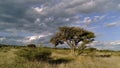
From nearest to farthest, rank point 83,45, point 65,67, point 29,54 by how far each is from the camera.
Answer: point 65,67 → point 29,54 → point 83,45

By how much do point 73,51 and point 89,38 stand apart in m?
4.66

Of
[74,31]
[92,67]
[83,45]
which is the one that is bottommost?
[92,67]

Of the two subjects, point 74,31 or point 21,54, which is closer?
point 21,54

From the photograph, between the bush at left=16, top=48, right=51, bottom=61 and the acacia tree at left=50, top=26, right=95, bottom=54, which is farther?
the acacia tree at left=50, top=26, right=95, bottom=54

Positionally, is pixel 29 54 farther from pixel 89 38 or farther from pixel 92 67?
pixel 89 38

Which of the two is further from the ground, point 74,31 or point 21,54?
point 74,31

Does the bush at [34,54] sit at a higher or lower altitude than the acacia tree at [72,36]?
lower

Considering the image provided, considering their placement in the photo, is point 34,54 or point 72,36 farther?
point 72,36

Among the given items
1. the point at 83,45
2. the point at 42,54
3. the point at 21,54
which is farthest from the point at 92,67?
the point at 83,45

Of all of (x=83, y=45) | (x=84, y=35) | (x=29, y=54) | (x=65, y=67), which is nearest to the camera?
(x=65, y=67)

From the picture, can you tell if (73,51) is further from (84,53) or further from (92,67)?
(92,67)

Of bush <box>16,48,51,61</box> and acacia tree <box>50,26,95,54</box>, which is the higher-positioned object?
acacia tree <box>50,26,95,54</box>

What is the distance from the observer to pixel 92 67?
15383 mm

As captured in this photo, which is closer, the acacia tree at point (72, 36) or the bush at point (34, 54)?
the bush at point (34, 54)
